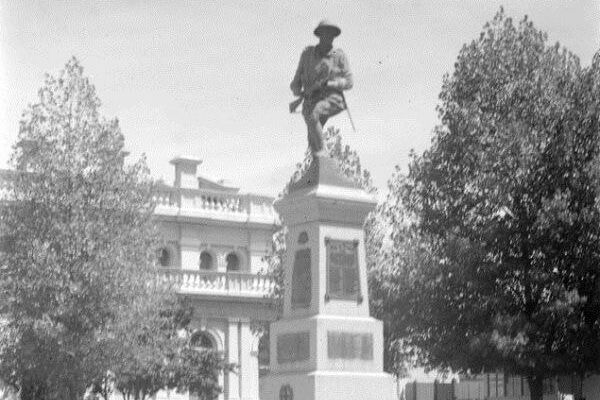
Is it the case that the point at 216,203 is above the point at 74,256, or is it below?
above

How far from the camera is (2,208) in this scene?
3466 cm

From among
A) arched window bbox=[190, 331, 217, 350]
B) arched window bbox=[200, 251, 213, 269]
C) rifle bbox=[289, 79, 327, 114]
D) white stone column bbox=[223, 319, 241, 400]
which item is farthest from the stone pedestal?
arched window bbox=[200, 251, 213, 269]

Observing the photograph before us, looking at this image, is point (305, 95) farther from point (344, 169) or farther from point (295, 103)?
point (344, 169)

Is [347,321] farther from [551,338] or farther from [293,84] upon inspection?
[551,338]

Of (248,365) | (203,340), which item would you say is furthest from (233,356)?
(203,340)

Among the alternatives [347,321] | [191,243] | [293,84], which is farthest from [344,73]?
[191,243]

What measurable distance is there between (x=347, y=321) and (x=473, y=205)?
12.7 m

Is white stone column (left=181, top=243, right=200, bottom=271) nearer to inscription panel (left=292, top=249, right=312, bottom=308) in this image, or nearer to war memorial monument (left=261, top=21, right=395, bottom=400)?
war memorial monument (left=261, top=21, right=395, bottom=400)

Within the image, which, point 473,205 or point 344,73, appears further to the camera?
point 473,205

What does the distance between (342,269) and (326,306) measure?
0.75 m

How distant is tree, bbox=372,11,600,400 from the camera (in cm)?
3306

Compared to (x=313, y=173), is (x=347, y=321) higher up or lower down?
lower down

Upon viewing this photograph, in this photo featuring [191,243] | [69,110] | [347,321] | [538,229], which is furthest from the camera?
[191,243]

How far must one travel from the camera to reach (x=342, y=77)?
23.8 meters
